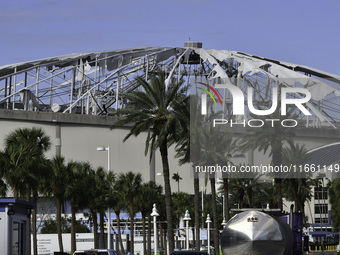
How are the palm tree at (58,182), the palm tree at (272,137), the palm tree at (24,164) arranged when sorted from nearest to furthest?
the palm tree at (24,164)
the palm tree at (58,182)
the palm tree at (272,137)

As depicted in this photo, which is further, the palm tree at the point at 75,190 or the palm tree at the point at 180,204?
the palm tree at the point at 180,204

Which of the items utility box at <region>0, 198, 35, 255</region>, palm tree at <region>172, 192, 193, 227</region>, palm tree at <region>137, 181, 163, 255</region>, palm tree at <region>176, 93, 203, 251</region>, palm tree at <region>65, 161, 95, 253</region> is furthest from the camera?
palm tree at <region>172, 192, 193, 227</region>

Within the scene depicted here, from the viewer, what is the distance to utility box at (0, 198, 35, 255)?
30.8 metres

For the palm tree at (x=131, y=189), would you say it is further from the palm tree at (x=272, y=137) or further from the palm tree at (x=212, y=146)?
the palm tree at (x=272, y=137)

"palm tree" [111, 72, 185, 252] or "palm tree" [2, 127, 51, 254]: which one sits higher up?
"palm tree" [111, 72, 185, 252]

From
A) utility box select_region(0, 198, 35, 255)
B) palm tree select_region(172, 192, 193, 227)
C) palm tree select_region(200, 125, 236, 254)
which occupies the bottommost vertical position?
utility box select_region(0, 198, 35, 255)

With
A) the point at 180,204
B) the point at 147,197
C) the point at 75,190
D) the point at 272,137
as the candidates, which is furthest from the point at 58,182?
the point at 180,204

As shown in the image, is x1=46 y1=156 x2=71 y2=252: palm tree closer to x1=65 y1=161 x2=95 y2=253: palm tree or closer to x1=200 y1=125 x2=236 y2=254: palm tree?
x1=65 y1=161 x2=95 y2=253: palm tree

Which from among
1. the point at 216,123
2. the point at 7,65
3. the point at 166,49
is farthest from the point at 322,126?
the point at 216,123

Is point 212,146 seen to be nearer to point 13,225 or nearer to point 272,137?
point 272,137

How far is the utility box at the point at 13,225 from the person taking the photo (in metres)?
30.8

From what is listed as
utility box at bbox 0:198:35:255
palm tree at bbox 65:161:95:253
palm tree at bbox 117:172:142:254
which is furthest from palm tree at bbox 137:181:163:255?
utility box at bbox 0:198:35:255

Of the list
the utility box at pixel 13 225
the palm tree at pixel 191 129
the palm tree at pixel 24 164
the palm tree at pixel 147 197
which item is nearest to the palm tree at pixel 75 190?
the palm tree at pixel 24 164

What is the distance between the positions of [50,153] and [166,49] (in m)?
32.6
